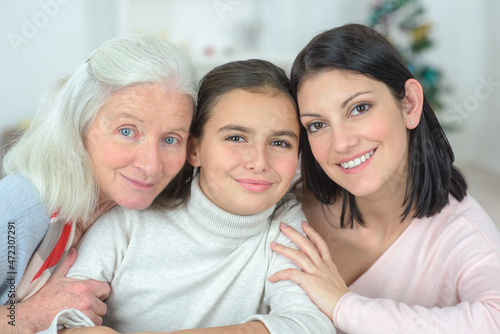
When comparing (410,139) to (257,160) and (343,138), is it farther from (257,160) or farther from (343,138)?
(257,160)

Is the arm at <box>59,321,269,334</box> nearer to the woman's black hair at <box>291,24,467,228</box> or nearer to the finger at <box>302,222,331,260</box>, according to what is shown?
the finger at <box>302,222,331,260</box>

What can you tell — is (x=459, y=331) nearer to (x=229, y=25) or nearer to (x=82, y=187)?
(x=82, y=187)

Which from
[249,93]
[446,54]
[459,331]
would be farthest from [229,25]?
[459,331]

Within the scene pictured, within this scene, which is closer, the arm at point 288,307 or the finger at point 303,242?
the arm at point 288,307

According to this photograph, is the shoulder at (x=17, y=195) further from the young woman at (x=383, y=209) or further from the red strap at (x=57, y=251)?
the young woman at (x=383, y=209)

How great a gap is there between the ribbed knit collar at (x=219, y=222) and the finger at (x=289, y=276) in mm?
146

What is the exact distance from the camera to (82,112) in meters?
1.27

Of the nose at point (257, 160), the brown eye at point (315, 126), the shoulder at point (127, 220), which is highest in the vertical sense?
the brown eye at point (315, 126)

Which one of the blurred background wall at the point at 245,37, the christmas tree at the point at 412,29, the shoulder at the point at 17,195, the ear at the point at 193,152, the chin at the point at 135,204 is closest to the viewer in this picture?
the shoulder at the point at 17,195

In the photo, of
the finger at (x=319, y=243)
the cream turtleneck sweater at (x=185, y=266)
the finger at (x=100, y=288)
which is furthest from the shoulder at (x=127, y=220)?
the finger at (x=319, y=243)

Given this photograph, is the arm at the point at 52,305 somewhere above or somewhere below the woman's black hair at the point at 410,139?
below

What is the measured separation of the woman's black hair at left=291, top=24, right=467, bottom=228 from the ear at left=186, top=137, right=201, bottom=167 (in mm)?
316

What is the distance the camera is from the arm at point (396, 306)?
1.21m

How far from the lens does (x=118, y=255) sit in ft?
4.51
